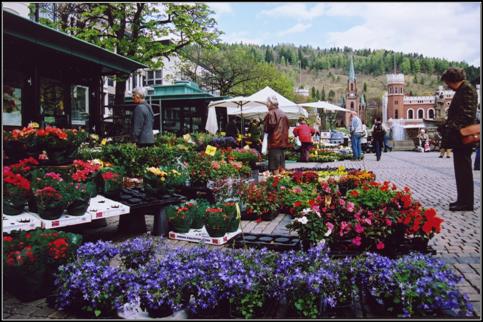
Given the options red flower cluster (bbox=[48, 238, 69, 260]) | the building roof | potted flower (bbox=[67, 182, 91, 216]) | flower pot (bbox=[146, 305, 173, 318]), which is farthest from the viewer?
the building roof

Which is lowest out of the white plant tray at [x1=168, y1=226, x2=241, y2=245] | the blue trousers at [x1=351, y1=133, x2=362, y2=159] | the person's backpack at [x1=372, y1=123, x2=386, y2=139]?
the white plant tray at [x1=168, y1=226, x2=241, y2=245]

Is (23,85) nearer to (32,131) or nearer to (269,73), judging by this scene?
(32,131)

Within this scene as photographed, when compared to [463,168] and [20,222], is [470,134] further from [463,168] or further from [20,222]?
[20,222]

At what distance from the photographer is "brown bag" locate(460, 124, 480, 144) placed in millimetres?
6887

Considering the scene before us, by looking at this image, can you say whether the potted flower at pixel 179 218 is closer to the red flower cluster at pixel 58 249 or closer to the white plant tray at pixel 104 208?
the white plant tray at pixel 104 208

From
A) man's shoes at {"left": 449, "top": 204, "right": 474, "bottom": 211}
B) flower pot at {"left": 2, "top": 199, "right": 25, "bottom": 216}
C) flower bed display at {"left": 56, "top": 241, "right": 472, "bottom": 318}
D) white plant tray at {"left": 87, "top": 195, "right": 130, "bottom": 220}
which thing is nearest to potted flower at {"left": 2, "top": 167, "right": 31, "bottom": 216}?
flower pot at {"left": 2, "top": 199, "right": 25, "bottom": 216}

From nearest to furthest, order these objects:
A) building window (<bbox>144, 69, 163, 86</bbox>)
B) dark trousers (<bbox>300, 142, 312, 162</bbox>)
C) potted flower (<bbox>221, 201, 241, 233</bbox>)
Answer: potted flower (<bbox>221, 201, 241, 233</bbox>)
dark trousers (<bbox>300, 142, 312, 162</bbox>)
building window (<bbox>144, 69, 163, 86</bbox>)

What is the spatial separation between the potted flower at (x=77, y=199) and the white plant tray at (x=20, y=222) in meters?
0.38

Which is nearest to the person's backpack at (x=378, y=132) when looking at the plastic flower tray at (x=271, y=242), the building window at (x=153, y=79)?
the plastic flower tray at (x=271, y=242)

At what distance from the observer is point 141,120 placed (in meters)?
9.62

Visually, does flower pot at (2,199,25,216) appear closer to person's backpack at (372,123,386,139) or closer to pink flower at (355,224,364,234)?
pink flower at (355,224,364,234)

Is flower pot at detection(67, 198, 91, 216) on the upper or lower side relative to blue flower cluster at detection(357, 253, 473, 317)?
upper

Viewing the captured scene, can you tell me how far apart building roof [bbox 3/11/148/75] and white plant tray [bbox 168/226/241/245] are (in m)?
5.89

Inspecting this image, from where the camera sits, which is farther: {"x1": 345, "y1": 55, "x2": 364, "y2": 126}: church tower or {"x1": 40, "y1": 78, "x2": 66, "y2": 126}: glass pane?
{"x1": 345, "y1": 55, "x2": 364, "y2": 126}: church tower
